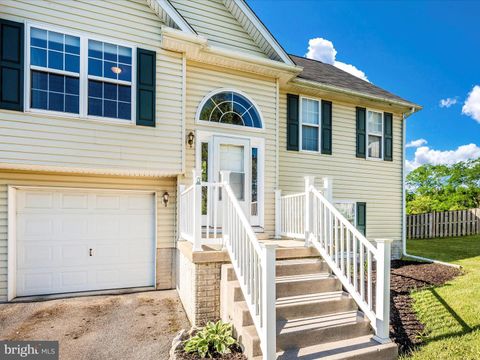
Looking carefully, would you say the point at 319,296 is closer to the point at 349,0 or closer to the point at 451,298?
the point at 451,298

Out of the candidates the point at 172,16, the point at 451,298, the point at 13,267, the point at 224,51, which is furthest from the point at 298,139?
the point at 13,267

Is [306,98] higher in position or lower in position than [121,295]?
higher

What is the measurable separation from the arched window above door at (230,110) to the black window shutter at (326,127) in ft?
8.31

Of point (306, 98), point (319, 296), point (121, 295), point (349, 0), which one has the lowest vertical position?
point (121, 295)

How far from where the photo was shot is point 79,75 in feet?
16.6

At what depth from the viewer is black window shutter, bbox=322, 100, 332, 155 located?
8.18 metres

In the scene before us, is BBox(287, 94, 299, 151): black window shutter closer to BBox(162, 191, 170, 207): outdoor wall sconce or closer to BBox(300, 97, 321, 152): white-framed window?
BBox(300, 97, 321, 152): white-framed window

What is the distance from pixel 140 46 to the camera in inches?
213

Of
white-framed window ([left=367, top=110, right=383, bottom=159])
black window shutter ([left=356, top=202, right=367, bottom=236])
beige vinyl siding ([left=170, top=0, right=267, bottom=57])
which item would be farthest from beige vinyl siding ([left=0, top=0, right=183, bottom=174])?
white-framed window ([left=367, top=110, right=383, bottom=159])

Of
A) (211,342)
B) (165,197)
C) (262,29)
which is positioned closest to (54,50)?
(165,197)

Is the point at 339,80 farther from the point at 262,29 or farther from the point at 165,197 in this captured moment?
the point at 165,197

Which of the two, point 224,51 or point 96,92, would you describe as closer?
point 96,92

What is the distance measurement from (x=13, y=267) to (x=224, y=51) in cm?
584
